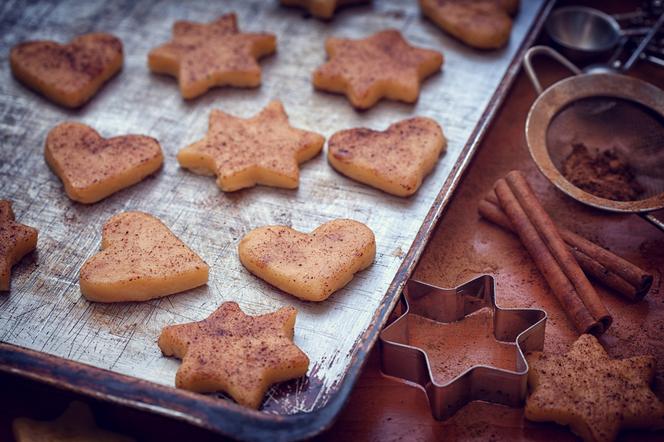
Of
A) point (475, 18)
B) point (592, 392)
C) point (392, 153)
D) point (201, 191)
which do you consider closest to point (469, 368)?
point (592, 392)

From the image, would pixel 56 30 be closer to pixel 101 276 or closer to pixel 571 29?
pixel 101 276

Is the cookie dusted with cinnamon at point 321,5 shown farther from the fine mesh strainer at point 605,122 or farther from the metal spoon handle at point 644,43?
the metal spoon handle at point 644,43

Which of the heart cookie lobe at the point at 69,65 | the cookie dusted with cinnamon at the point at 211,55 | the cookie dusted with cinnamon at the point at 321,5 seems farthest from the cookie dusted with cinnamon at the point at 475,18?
the heart cookie lobe at the point at 69,65

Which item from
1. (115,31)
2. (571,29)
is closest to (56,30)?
(115,31)

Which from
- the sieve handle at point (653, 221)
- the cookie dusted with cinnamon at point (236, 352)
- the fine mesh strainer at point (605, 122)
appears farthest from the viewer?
the fine mesh strainer at point (605, 122)

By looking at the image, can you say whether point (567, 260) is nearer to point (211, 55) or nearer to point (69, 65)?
point (211, 55)
